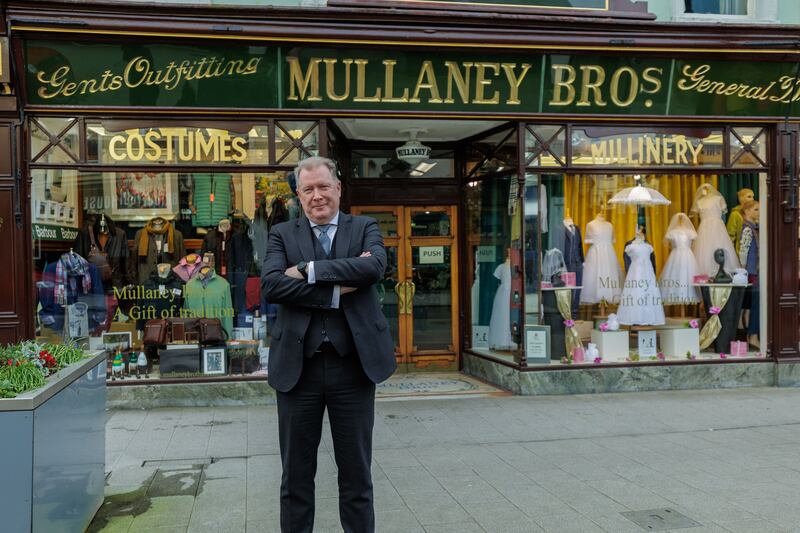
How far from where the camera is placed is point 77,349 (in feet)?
15.1

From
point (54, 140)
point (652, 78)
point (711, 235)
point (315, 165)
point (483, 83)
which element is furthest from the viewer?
point (711, 235)

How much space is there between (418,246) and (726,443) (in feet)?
16.3

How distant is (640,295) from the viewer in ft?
30.7

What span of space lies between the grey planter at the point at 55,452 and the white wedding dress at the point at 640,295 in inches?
268

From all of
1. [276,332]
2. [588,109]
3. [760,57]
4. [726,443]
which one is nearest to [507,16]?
[588,109]

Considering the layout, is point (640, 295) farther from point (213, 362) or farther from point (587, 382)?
point (213, 362)

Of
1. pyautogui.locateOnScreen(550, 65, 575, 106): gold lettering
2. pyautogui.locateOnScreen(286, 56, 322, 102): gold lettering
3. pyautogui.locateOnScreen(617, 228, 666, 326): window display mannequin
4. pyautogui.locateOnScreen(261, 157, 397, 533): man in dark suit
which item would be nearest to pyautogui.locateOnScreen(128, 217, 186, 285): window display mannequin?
pyautogui.locateOnScreen(286, 56, 322, 102): gold lettering

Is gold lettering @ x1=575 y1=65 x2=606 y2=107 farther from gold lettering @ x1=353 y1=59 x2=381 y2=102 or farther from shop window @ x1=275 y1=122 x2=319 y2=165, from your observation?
shop window @ x1=275 y1=122 x2=319 y2=165

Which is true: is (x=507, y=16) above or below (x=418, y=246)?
above

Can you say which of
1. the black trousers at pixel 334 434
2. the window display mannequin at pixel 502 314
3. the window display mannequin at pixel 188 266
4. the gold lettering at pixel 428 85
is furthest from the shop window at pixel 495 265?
the black trousers at pixel 334 434

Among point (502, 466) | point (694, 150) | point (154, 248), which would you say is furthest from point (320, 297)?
point (694, 150)

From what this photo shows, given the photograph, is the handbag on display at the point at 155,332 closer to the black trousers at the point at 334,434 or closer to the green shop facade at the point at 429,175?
the green shop facade at the point at 429,175

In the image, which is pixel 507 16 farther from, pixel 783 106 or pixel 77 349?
pixel 77 349

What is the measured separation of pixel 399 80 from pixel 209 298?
136 inches
